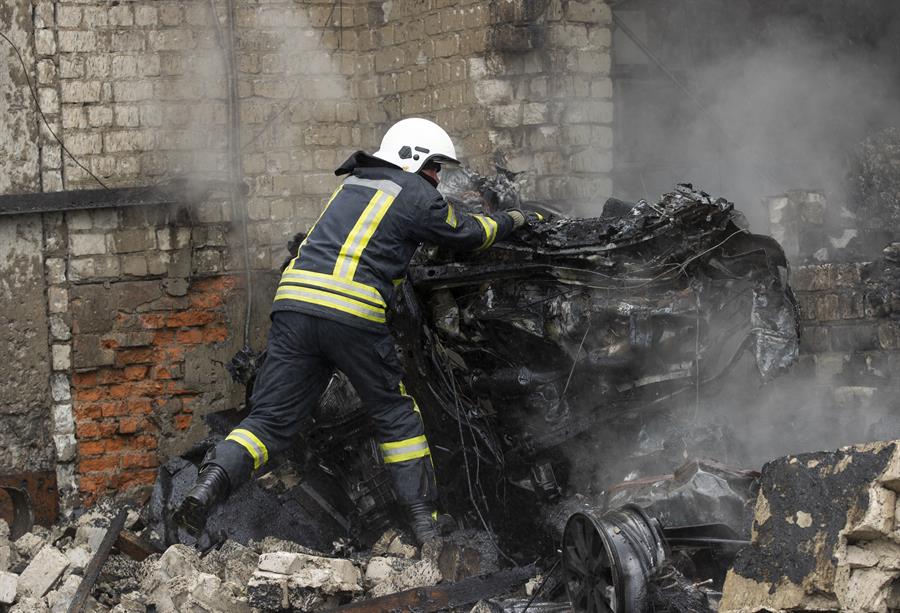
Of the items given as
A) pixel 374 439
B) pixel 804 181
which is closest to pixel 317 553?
pixel 374 439

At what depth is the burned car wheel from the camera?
3.81 metres

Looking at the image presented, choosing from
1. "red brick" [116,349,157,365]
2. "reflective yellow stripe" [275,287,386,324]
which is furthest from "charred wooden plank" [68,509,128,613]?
"reflective yellow stripe" [275,287,386,324]

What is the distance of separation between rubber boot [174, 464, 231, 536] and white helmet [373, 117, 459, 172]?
1.82 meters

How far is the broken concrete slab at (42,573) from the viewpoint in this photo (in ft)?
16.6

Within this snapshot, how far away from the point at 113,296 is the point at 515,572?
3.35 m

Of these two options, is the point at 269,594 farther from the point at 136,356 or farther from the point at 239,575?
the point at 136,356

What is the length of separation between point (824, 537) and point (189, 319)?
4415mm

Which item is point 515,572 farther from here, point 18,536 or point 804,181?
point 804,181

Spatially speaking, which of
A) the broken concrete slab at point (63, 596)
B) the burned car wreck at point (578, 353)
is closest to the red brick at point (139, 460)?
the broken concrete slab at point (63, 596)

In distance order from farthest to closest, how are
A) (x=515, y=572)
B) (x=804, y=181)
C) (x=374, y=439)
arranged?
(x=804, y=181), (x=374, y=439), (x=515, y=572)

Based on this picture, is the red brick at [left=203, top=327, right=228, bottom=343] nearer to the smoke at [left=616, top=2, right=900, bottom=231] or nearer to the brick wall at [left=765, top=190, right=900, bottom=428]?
the smoke at [left=616, top=2, right=900, bottom=231]

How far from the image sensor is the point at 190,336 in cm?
674

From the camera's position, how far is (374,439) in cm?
562

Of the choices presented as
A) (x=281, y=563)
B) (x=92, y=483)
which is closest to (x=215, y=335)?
(x=92, y=483)
